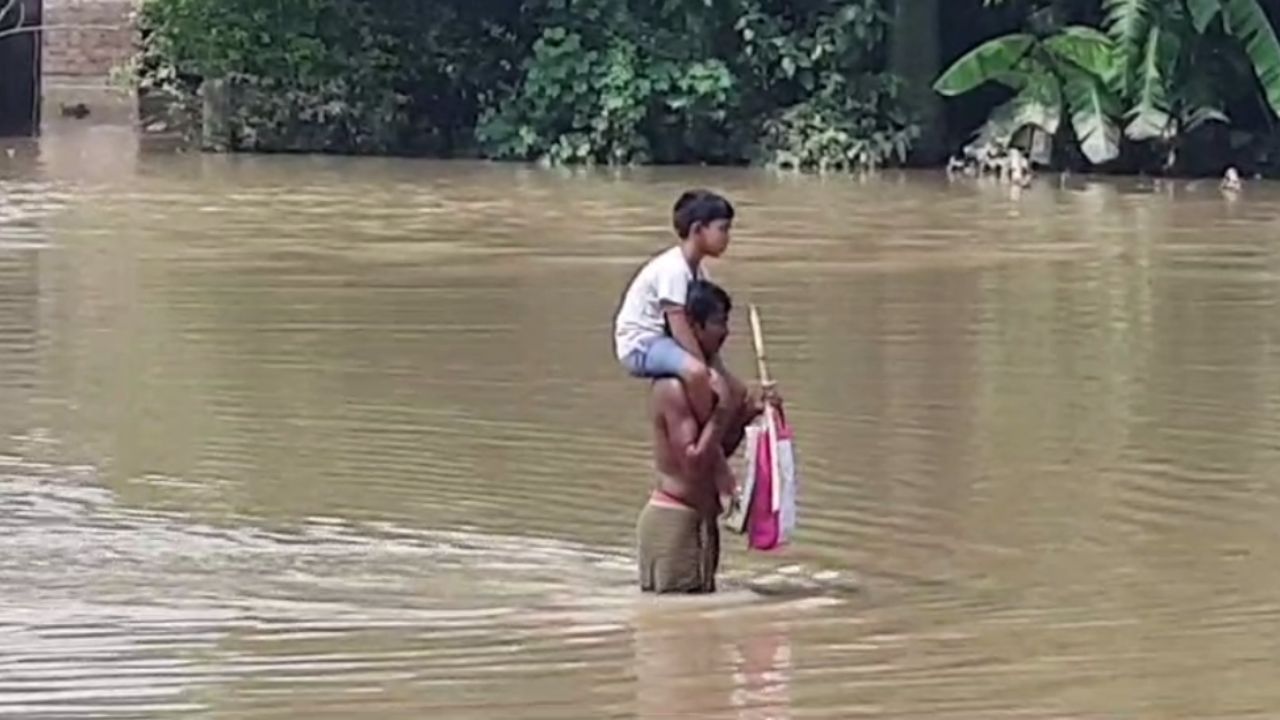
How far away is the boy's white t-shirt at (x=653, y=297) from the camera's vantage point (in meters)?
8.21

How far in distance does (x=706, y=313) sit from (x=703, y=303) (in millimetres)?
34

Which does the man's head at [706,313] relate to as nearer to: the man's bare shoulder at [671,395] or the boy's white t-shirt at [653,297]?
the boy's white t-shirt at [653,297]

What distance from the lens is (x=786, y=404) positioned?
12.5 m

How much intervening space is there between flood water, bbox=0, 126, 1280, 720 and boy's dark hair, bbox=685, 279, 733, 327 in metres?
0.86

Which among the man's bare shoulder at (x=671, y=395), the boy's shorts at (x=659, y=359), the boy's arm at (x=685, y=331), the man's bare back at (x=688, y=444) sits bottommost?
the man's bare back at (x=688, y=444)

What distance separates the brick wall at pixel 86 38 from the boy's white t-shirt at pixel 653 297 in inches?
1345

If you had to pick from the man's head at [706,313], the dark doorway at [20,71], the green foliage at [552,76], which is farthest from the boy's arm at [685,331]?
the dark doorway at [20,71]

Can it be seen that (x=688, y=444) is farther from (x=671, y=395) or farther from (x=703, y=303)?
(x=703, y=303)

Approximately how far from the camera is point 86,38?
43.0 metres

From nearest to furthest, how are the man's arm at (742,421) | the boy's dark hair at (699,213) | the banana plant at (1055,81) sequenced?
the boy's dark hair at (699,213), the man's arm at (742,421), the banana plant at (1055,81)

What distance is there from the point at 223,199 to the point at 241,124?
7950 mm

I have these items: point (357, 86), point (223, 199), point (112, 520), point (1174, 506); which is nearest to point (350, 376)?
point (112, 520)

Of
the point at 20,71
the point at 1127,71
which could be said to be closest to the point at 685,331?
the point at 1127,71

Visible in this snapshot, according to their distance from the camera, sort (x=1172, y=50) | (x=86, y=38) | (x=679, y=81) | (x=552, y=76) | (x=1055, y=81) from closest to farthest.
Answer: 1. (x=1172, y=50)
2. (x=1055, y=81)
3. (x=679, y=81)
4. (x=552, y=76)
5. (x=86, y=38)
